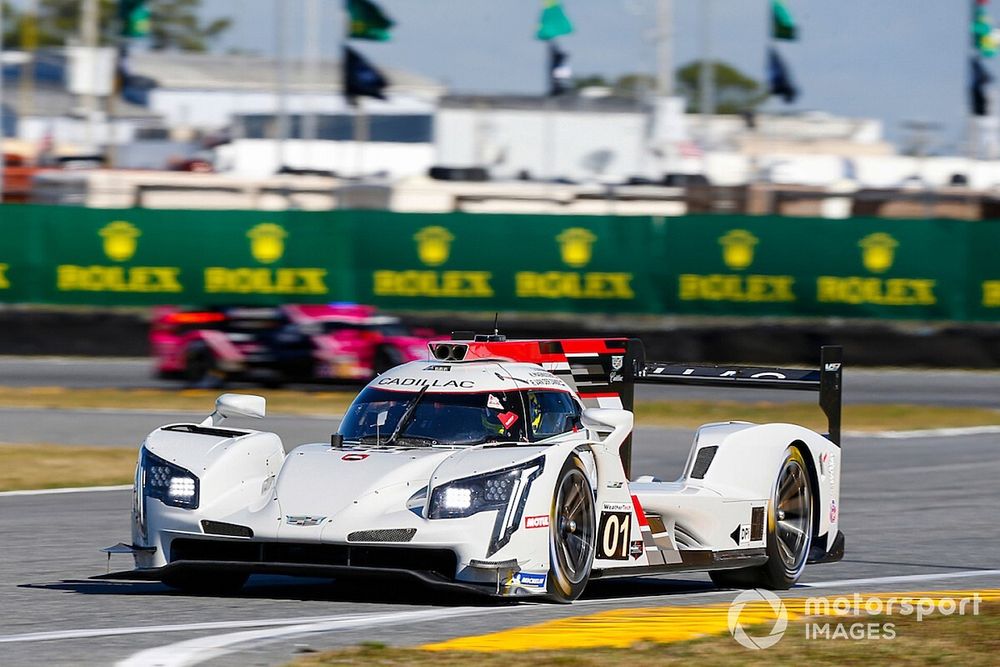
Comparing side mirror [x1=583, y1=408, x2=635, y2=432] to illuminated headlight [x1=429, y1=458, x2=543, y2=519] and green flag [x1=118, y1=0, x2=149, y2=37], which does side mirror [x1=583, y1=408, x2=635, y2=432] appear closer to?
illuminated headlight [x1=429, y1=458, x2=543, y2=519]

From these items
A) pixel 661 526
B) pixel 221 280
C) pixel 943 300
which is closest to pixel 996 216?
pixel 943 300

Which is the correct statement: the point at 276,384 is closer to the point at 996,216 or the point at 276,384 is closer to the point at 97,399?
the point at 97,399

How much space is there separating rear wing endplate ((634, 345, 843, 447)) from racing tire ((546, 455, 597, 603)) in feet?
5.67

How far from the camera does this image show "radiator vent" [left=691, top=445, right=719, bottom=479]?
9.48 m

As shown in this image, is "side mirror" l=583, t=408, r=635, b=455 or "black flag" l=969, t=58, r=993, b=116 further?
"black flag" l=969, t=58, r=993, b=116

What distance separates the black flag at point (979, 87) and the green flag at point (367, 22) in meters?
13.7

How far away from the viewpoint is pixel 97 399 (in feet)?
75.0

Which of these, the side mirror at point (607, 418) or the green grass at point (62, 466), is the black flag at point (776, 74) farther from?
the side mirror at point (607, 418)

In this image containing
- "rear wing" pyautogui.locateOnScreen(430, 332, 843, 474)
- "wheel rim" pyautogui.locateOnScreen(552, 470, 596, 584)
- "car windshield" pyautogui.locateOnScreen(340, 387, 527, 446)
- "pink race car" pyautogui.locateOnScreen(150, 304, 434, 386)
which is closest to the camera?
"wheel rim" pyautogui.locateOnScreen(552, 470, 596, 584)

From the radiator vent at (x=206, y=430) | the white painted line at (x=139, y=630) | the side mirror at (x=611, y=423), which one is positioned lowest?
the white painted line at (x=139, y=630)

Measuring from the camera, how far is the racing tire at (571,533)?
7934mm

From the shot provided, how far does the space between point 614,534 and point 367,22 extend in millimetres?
30267

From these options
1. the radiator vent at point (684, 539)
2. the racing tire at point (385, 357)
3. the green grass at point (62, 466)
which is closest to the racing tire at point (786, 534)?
the radiator vent at point (684, 539)

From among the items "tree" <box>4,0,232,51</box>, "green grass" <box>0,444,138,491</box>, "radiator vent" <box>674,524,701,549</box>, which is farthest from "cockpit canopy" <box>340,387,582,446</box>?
"tree" <box>4,0,232,51</box>
